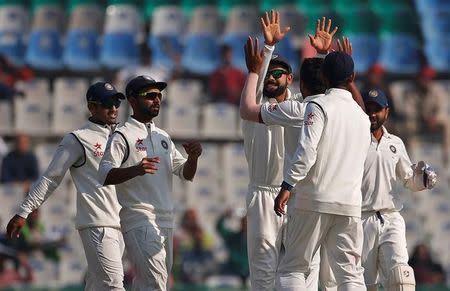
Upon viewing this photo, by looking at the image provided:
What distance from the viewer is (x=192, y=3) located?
21.4 metres

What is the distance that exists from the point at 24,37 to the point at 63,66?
0.96 m

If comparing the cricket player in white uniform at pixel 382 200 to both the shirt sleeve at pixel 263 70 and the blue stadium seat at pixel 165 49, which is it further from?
the blue stadium seat at pixel 165 49

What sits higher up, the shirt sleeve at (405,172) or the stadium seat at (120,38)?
the stadium seat at (120,38)

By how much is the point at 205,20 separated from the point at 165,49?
1.03 metres

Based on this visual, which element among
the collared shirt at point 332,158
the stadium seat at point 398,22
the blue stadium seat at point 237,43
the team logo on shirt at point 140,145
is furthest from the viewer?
the stadium seat at point 398,22

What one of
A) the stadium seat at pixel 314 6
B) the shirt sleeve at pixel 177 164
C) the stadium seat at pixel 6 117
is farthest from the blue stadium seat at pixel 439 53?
the shirt sleeve at pixel 177 164

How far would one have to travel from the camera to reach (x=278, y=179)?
10.2 meters

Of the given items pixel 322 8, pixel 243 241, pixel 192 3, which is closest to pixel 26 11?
pixel 192 3

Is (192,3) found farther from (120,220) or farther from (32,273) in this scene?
(120,220)

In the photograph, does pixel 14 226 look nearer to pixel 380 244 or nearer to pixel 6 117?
pixel 380 244

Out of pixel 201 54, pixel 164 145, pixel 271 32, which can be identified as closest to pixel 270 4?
pixel 201 54

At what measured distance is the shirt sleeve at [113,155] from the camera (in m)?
9.58

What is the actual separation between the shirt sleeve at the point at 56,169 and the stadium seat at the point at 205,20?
10.6 m

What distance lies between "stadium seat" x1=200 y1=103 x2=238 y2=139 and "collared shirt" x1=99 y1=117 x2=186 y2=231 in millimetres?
8928
